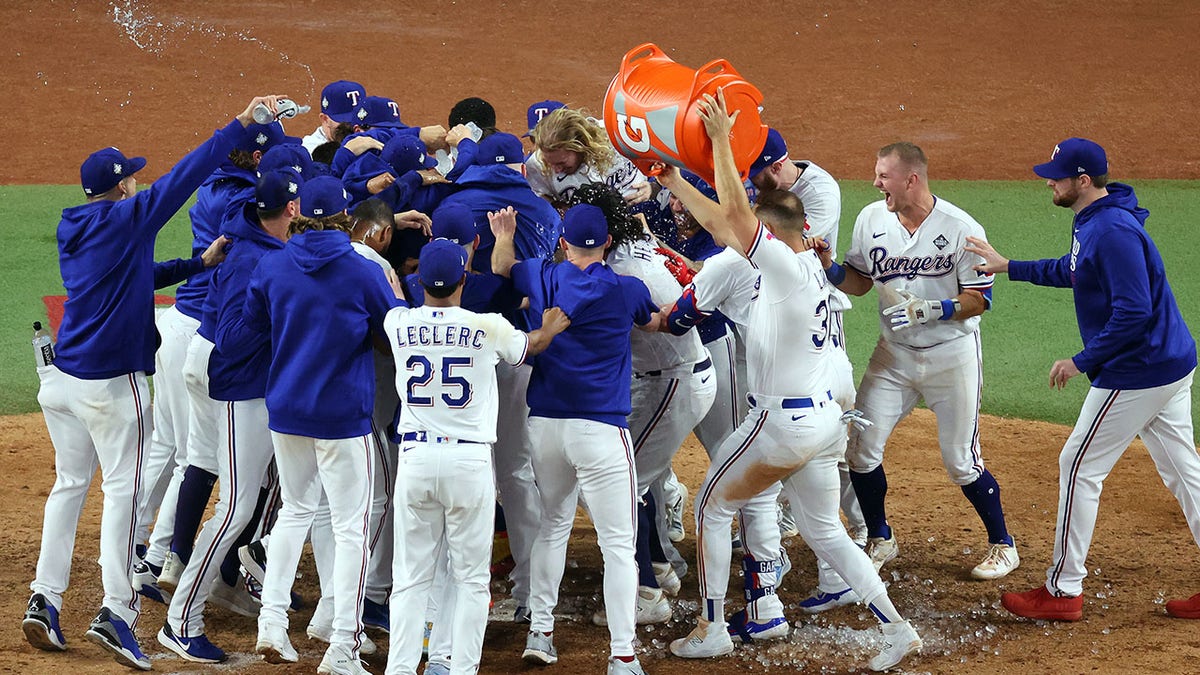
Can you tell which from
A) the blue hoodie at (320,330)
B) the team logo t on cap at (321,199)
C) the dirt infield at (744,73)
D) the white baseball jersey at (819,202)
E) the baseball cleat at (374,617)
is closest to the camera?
the blue hoodie at (320,330)

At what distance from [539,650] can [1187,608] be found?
8.61 feet

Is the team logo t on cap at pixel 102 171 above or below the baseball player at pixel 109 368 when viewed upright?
above

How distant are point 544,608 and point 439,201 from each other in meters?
1.73

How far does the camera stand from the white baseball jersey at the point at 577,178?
5719 millimetres

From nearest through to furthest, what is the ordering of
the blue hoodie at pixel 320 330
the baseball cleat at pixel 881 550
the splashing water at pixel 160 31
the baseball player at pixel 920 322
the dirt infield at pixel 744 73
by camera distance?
1. the blue hoodie at pixel 320 330
2. the baseball player at pixel 920 322
3. the baseball cleat at pixel 881 550
4. the dirt infield at pixel 744 73
5. the splashing water at pixel 160 31

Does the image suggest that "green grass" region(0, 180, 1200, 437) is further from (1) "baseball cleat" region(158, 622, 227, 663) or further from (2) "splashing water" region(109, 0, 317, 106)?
(2) "splashing water" region(109, 0, 317, 106)

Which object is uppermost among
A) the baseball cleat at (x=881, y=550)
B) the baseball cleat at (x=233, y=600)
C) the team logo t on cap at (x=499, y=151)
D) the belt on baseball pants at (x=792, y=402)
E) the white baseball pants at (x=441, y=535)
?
the team logo t on cap at (x=499, y=151)

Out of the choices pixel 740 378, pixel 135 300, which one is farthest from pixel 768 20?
pixel 135 300

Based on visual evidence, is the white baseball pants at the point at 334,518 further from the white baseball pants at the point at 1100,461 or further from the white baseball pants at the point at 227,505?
the white baseball pants at the point at 1100,461

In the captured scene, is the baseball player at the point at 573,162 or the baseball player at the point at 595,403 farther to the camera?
the baseball player at the point at 573,162

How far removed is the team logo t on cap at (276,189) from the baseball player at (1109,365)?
2828mm

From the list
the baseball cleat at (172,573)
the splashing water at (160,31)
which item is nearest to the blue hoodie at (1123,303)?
the baseball cleat at (172,573)

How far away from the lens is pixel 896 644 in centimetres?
477

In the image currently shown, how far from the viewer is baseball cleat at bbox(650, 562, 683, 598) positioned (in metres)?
5.69
